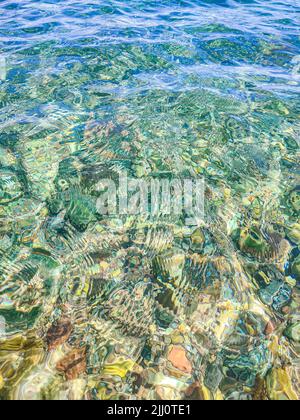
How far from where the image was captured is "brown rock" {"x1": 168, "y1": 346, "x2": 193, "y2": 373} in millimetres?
2287

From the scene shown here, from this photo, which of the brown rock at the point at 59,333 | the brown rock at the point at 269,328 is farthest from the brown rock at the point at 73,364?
the brown rock at the point at 269,328

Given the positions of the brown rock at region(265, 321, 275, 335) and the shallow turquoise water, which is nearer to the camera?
the shallow turquoise water

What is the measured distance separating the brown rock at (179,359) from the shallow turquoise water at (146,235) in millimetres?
10

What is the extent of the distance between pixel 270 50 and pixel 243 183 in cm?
570

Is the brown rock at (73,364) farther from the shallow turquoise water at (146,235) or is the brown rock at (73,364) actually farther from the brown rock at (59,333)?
the brown rock at (59,333)

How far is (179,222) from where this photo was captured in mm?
3422

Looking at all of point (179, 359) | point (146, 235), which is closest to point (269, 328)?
point (179, 359)

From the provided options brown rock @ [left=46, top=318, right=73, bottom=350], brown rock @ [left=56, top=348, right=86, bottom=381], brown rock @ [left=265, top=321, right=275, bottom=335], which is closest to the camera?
brown rock @ [left=56, top=348, right=86, bottom=381]

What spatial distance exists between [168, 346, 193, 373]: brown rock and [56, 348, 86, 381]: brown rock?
68 cm

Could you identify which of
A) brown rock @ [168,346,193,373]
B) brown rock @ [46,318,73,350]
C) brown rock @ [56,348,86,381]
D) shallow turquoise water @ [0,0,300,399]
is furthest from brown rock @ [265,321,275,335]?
brown rock @ [46,318,73,350]

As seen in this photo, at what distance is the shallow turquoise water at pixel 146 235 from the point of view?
2.28m

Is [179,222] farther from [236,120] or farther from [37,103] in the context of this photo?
[37,103]

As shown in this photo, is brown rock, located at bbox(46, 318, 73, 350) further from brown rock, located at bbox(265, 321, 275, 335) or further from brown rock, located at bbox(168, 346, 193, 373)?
brown rock, located at bbox(265, 321, 275, 335)

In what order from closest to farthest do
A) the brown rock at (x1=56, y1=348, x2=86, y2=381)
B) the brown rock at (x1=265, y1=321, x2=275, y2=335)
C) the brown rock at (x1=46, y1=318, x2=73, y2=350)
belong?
the brown rock at (x1=56, y1=348, x2=86, y2=381) < the brown rock at (x1=46, y1=318, x2=73, y2=350) < the brown rock at (x1=265, y1=321, x2=275, y2=335)
